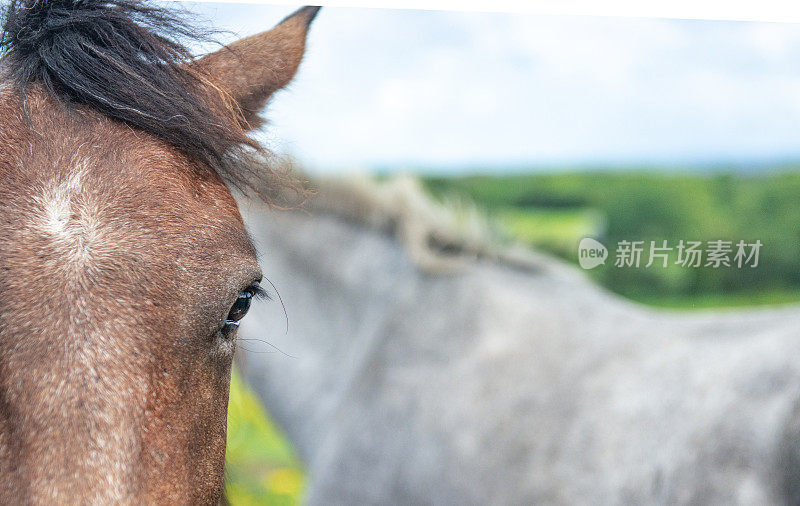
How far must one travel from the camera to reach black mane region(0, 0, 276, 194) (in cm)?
67

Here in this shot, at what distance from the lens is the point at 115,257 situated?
58cm

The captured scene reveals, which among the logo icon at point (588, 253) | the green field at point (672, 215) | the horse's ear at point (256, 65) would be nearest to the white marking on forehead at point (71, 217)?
the horse's ear at point (256, 65)

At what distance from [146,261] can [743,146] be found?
2.28 m

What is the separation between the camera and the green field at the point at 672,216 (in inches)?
154

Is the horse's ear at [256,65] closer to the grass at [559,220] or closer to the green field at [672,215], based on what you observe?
the grass at [559,220]

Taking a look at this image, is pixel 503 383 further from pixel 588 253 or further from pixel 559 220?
pixel 559 220

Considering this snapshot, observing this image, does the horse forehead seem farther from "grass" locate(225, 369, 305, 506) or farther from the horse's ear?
"grass" locate(225, 369, 305, 506)

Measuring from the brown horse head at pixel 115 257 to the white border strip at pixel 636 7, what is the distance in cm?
84

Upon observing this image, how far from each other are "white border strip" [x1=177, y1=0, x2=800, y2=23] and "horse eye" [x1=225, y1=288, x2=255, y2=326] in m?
0.98

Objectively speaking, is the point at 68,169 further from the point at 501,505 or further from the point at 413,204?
the point at 413,204

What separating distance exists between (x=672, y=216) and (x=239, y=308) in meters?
4.14

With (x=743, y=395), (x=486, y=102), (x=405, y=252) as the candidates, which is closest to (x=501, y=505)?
(x=743, y=395)

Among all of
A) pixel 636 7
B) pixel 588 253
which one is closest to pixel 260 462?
pixel 588 253

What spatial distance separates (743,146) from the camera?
7.53 feet
